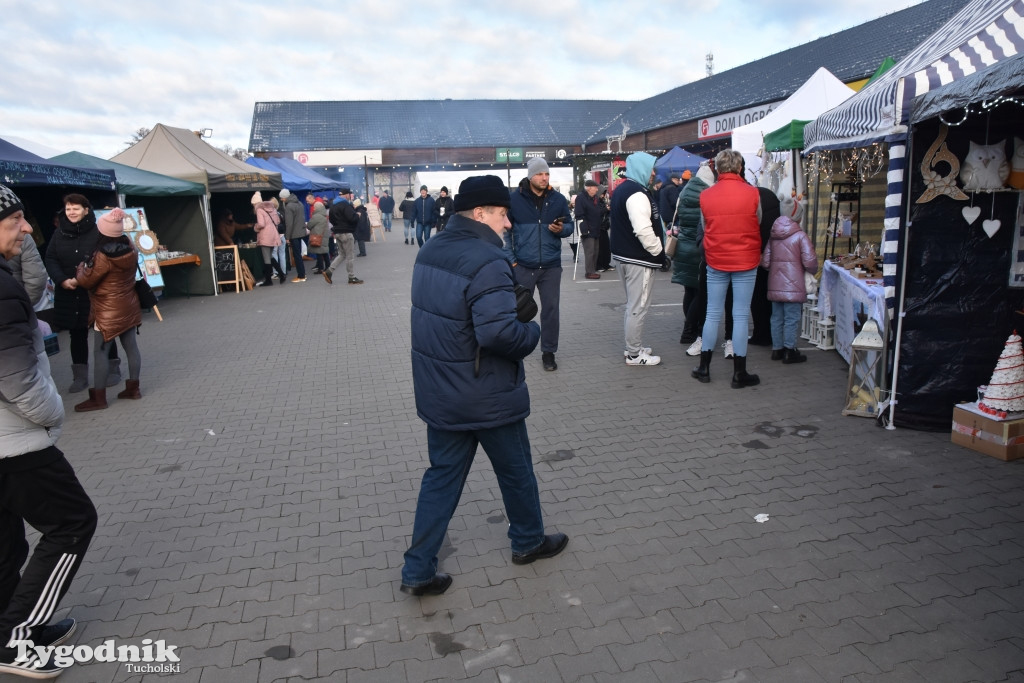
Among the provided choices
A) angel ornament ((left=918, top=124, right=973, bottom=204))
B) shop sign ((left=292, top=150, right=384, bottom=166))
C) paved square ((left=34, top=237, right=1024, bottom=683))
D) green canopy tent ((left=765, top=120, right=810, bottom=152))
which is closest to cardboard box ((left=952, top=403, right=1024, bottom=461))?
paved square ((left=34, top=237, right=1024, bottom=683))

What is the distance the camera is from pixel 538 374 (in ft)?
23.2

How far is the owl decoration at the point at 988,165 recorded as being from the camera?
4570 millimetres

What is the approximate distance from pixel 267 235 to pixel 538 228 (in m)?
9.37

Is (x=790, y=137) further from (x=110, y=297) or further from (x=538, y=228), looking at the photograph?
(x=110, y=297)

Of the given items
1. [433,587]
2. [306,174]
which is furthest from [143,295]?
[306,174]

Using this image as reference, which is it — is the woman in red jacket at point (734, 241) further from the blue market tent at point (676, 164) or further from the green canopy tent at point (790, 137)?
the blue market tent at point (676, 164)

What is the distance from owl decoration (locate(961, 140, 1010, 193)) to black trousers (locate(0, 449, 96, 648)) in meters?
5.35

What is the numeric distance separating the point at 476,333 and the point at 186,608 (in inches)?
73.1

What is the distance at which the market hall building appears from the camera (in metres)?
21.5

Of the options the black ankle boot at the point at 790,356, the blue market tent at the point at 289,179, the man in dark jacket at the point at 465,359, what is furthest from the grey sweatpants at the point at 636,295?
the blue market tent at the point at 289,179

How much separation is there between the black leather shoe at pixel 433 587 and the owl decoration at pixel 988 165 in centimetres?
418

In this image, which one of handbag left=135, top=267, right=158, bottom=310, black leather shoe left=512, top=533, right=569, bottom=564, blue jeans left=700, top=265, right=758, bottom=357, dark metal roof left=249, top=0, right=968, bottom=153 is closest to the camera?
black leather shoe left=512, top=533, right=569, bottom=564

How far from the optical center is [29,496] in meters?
2.71

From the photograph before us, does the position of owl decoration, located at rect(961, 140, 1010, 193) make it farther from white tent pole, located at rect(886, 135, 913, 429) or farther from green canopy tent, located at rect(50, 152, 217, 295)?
green canopy tent, located at rect(50, 152, 217, 295)
